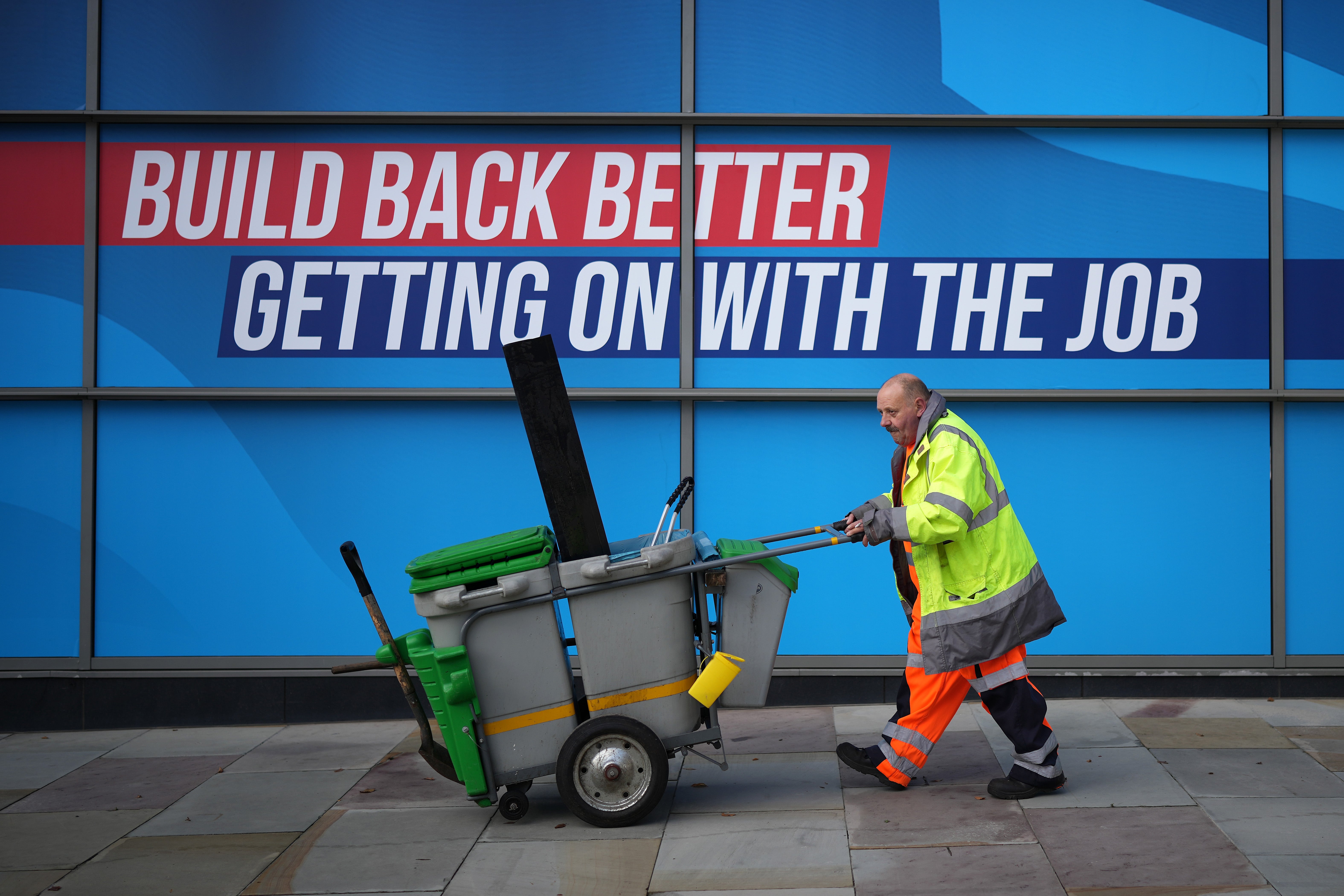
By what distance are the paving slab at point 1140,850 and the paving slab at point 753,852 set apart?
0.78 metres

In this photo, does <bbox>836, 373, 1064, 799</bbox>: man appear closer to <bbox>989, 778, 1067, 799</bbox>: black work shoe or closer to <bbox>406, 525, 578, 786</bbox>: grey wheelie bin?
<bbox>989, 778, 1067, 799</bbox>: black work shoe

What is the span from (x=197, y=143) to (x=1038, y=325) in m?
4.95

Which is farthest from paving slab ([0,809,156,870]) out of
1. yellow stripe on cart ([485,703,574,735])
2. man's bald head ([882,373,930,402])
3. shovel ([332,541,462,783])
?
man's bald head ([882,373,930,402])

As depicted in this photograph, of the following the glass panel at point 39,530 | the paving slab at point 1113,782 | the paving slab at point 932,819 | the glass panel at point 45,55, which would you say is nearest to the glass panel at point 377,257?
the glass panel at point 45,55

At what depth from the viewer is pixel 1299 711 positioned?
19.3 feet

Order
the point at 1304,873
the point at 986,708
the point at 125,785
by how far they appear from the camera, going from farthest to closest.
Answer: the point at 125,785 → the point at 986,708 → the point at 1304,873

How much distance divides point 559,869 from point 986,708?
1.93 meters

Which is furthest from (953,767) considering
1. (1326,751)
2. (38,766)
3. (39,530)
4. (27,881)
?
(39,530)

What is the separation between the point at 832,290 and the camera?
20.3 feet

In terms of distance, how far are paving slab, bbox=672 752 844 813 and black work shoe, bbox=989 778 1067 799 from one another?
25.2 inches

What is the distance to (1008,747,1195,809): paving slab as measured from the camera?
14.5ft

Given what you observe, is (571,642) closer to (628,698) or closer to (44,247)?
(628,698)

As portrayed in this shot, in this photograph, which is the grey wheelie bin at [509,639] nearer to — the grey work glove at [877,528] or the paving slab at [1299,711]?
the grey work glove at [877,528]

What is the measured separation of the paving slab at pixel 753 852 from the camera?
3738 mm
